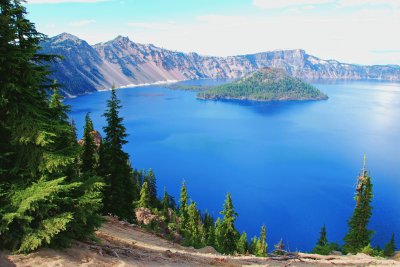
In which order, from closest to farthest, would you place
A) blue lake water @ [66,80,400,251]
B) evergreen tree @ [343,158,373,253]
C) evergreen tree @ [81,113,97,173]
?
evergreen tree @ [81,113,97,173] < evergreen tree @ [343,158,373,253] < blue lake water @ [66,80,400,251]

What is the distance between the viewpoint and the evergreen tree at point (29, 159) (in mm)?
11469

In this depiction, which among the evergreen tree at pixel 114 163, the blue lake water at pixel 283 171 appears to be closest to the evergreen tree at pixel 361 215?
the evergreen tree at pixel 114 163

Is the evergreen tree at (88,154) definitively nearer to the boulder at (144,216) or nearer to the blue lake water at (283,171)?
the boulder at (144,216)

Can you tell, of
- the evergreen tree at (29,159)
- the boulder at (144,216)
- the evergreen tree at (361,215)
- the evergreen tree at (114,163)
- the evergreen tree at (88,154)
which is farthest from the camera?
the boulder at (144,216)

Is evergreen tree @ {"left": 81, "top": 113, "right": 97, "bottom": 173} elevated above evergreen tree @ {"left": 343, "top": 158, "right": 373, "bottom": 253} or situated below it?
above

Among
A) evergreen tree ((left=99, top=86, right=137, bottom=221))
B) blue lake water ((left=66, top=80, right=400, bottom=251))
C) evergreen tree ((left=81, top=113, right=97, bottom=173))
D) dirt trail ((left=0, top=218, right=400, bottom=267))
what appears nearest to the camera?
dirt trail ((left=0, top=218, right=400, bottom=267))

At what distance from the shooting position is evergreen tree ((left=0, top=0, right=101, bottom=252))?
37.6 ft

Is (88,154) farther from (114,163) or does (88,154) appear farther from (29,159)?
(29,159)

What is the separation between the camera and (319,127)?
196 meters

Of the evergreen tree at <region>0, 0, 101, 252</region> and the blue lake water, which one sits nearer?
the evergreen tree at <region>0, 0, 101, 252</region>

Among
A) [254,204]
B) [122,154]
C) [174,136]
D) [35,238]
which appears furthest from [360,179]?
[174,136]

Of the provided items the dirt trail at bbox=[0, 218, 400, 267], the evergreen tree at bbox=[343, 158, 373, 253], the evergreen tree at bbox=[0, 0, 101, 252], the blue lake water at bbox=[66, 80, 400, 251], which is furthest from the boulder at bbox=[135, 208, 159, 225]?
the evergreen tree at bbox=[0, 0, 101, 252]

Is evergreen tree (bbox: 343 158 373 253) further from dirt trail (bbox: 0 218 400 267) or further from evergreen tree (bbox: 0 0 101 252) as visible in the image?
evergreen tree (bbox: 0 0 101 252)

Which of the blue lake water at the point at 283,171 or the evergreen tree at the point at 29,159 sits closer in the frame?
the evergreen tree at the point at 29,159
